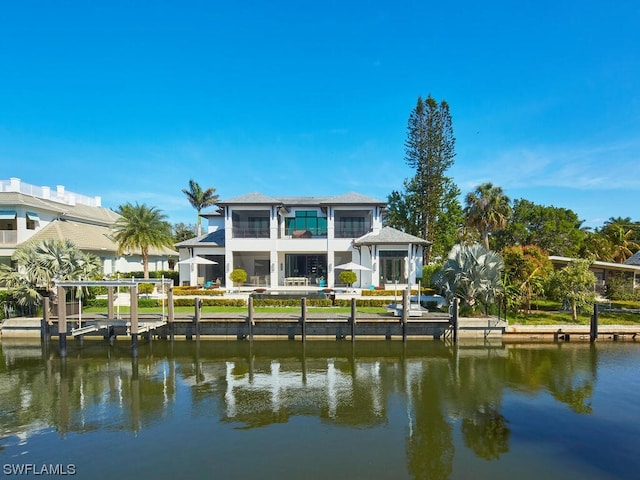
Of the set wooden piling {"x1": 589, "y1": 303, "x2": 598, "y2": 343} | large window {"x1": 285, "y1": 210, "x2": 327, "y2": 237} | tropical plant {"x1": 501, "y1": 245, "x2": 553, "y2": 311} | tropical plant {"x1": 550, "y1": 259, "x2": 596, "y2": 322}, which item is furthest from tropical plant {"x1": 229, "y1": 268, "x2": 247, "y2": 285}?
wooden piling {"x1": 589, "y1": 303, "x2": 598, "y2": 343}

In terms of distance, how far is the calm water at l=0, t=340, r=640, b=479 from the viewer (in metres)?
8.11

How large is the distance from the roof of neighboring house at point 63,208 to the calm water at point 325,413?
1534cm

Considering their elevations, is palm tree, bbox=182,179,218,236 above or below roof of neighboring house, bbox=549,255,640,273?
above

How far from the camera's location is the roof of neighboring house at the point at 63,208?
89.2ft

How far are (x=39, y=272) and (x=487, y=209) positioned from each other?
33.6 metres

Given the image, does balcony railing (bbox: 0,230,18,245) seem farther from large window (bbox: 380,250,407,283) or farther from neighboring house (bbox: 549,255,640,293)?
neighboring house (bbox: 549,255,640,293)

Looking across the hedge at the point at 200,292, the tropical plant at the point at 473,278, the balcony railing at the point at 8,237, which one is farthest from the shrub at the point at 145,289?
the tropical plant at the point at 473,278

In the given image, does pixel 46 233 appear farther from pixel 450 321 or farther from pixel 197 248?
pixel 450 321

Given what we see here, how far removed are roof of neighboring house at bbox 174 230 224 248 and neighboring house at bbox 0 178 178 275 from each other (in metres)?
5.23

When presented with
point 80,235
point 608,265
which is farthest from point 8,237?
point 608,265

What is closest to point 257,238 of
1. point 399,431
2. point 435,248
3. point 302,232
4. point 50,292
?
point 302,232

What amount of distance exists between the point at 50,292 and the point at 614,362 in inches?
1054

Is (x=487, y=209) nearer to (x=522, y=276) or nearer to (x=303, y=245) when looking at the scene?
(x=522, y=276)

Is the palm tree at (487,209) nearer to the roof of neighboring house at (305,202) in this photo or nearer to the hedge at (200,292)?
the roof of neighboring house at (305,202)
